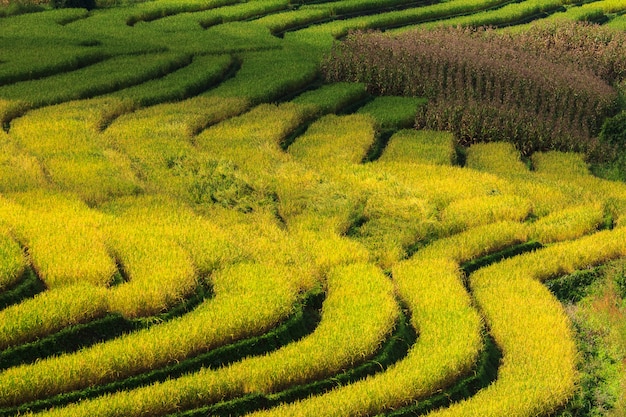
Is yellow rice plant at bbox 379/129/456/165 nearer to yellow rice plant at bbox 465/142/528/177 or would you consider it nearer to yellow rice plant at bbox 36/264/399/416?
yellow rice plant at bbox 465/142/528/177

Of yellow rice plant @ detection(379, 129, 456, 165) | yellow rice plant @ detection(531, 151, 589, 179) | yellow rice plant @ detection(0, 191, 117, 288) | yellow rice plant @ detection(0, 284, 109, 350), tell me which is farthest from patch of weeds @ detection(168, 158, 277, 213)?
yellow rice plant @ detection(531, 151, 589, 179)

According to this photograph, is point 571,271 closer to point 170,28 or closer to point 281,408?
point 281,408

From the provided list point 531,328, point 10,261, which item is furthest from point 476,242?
point 10,261

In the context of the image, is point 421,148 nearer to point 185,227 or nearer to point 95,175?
point 95,175

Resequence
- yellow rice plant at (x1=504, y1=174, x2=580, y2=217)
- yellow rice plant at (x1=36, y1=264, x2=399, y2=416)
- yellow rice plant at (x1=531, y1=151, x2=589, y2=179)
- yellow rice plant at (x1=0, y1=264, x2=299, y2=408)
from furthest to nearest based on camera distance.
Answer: yellow rice plant at (x1=531, y1=151, x2=589, y2=179) → yellow rice plant at (x1=504, y1=174, x2=580, y2=217) → yellow rice plant at (x1=0, y1=264, x2=299, y2=408) → yellow rice plant at (x1=36, y1=264, x2=399, y2=416)

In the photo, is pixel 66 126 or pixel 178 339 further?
pixel 66 126

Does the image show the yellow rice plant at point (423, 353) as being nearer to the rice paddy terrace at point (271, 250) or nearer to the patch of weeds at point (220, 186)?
the rice paddy terrace at point (271, 250)
